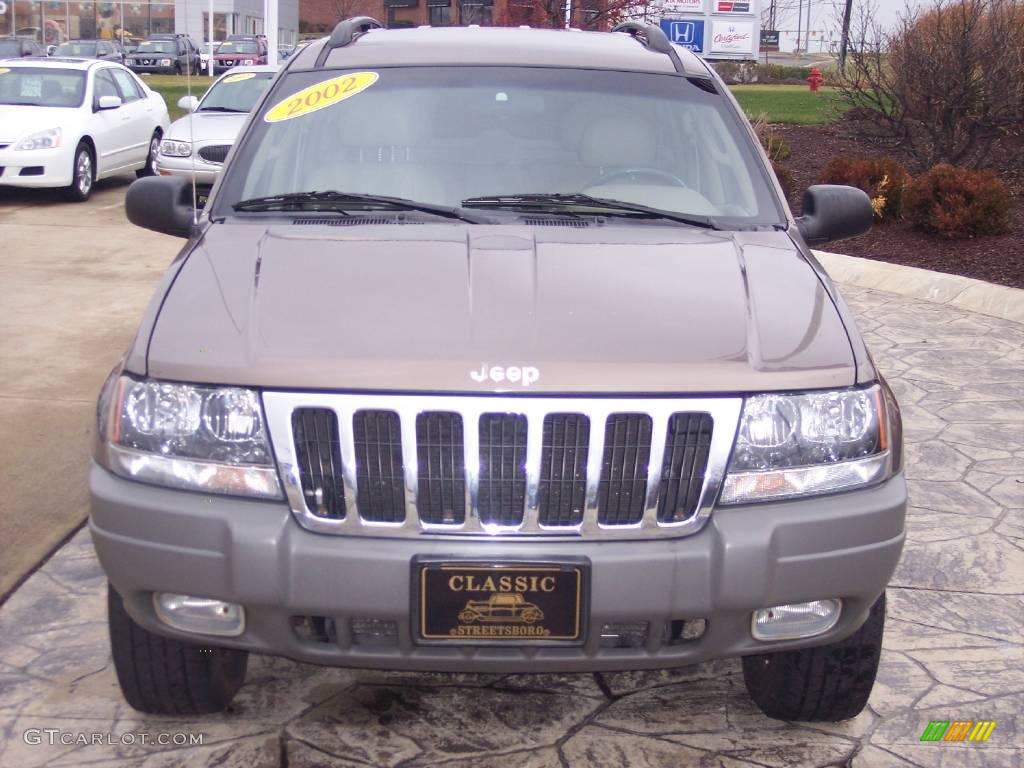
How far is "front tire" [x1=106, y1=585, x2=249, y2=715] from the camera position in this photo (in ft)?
10.3

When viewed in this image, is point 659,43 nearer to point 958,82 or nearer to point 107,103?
point 958,82

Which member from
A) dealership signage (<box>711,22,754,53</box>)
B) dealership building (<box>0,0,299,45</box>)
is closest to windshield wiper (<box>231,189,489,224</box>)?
dealership signage (<box>711,22,754,53</box>)

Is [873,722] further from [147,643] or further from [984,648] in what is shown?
[147,643]

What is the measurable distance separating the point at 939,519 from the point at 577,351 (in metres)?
2.78

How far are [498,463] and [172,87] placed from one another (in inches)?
1407

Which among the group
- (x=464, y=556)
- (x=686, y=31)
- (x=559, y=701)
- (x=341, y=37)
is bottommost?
(x=559, y=701)

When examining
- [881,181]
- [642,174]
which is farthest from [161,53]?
[642,174]

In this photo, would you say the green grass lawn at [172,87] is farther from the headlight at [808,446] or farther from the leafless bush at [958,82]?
the headlight at [808,446]

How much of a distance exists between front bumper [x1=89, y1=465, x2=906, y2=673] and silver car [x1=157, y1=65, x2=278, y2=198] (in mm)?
10082

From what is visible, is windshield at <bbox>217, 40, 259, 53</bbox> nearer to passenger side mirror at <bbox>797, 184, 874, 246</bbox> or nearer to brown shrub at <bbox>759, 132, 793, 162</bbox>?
brown shrub at <bbox>759, 132, 793, 162</bbox>

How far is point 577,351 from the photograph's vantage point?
109 inches

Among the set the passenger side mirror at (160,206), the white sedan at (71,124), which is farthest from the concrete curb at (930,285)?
the white sedan at (71,124)

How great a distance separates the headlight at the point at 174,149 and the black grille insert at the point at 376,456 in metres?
11.2

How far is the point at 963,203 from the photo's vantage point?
10.3m
